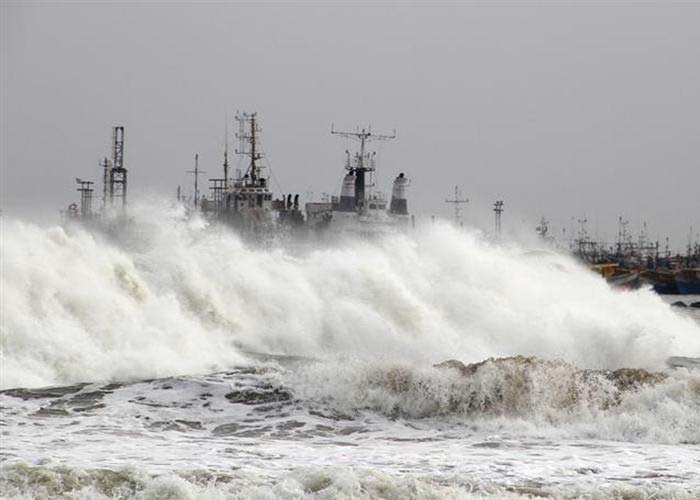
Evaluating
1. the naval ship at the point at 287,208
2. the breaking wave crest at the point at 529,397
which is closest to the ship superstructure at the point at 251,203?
the naval ship at the point at 287,208

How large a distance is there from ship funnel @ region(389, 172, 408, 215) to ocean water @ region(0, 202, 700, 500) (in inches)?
1019

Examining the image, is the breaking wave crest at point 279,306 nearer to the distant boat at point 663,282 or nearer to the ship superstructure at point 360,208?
the ship superstructure at point 360,208

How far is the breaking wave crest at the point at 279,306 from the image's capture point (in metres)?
26.1

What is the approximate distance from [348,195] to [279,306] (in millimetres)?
30029

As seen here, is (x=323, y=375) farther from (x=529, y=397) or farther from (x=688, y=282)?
(x=688, y=282)

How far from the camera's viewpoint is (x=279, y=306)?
34844mm

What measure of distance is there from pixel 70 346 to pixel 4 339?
1533 millimetres

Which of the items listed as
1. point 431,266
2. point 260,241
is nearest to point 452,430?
point 431,266

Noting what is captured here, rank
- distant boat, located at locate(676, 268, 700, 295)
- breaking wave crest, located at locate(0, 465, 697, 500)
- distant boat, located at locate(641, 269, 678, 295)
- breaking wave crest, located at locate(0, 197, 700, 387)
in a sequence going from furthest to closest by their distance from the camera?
distant boat, located at locate(676, 268, 700, 295) < distant boat, located at locate(641, 269, 678, 295) < breaking wave crest, located at locate(0, 197, 700, 387) < breaking wave crest, located at locate(0, 465, 697, 500)

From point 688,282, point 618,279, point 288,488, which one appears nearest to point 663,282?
point 688,282

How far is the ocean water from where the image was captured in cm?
1430

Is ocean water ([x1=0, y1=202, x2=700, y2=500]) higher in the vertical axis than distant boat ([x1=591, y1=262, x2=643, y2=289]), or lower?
higher

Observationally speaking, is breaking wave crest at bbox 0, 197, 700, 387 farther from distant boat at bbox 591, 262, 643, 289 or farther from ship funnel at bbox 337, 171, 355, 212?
distant boat at bbox 591, 262, 643, 289

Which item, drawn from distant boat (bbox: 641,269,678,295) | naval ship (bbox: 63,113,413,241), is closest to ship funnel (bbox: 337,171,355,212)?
naval ship (bbox: 63,113,413,241)
